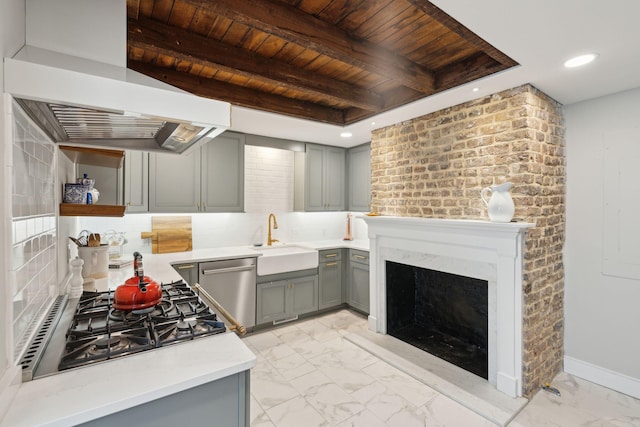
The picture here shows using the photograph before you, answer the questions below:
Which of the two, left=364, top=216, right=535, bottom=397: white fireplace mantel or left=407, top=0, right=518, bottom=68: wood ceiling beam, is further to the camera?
left=364, top=216, right=535, bottom=397: white fireplace mantel

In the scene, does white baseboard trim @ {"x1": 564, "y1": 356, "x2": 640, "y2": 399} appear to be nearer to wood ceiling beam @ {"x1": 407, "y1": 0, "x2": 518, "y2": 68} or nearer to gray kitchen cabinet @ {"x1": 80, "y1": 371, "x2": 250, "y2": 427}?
wood ceiling beam @ {"x1": 407, "y1": 0, "x2": 518, "y2": 68}

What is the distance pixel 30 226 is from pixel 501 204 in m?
2.77

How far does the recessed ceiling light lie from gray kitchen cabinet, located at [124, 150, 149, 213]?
365 cm

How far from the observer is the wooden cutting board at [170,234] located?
339cm

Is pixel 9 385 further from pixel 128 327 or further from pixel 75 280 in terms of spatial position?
pixel 75 280

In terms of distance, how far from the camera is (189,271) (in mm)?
3092

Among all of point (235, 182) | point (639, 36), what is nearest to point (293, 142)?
point (235, 182)

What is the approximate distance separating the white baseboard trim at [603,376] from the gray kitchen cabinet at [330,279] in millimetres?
2482

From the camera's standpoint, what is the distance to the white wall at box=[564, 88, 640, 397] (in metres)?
2.44

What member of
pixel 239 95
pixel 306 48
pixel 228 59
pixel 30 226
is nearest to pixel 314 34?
pixel 306 48

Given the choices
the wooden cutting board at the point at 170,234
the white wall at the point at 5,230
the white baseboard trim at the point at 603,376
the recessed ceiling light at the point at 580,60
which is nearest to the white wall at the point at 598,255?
the white baseboard trim at the point at 603,376

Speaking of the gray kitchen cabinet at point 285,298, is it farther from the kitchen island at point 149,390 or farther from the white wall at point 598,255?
the white wall at point 598,255

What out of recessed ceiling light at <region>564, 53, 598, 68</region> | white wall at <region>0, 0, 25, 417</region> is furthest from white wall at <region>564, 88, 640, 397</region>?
white wall at <region>0, 0, 25, 417</region>

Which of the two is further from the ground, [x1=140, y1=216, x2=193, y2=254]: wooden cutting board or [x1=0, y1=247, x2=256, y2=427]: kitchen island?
[x1=140, y1=216, x2=193, y2=254]: wooden cutting board
